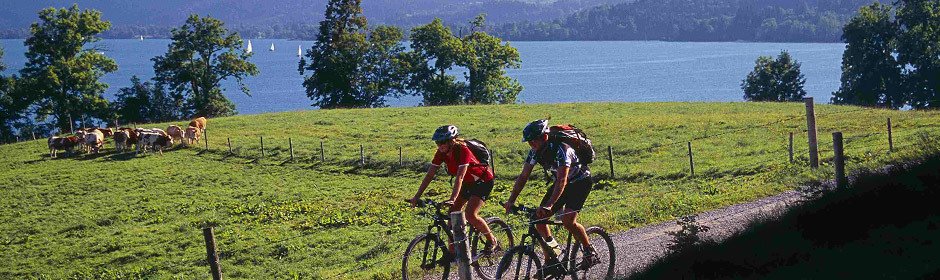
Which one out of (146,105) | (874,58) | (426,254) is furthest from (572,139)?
(146,105)

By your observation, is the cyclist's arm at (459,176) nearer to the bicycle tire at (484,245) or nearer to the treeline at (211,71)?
the bicycle tire at (484,245)

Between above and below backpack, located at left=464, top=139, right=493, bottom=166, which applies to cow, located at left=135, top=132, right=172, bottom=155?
below

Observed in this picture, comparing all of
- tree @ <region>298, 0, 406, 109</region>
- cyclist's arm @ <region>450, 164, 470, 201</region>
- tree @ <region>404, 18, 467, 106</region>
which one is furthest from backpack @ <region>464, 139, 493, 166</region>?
tree @ <region>404, 18, 467, 106</region>

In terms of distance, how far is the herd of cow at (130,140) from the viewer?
45.7 m

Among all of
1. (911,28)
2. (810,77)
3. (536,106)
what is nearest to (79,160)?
(536,106)

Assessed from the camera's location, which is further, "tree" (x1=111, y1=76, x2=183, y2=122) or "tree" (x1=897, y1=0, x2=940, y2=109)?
"tree" (x1=111, y1=76, x2=183, y2=122)

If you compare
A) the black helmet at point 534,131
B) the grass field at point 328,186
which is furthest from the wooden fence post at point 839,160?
the black helmet at point 534,131

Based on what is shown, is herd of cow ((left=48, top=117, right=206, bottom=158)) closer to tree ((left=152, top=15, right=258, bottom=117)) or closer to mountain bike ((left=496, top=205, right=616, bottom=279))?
tree ((left=152, top=15, right=258, bottom=117))

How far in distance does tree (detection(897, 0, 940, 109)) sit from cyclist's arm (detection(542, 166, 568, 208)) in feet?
217

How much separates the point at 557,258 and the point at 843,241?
10.1 ft

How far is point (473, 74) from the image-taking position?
3361 inches

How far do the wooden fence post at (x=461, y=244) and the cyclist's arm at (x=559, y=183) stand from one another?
3.24 feet

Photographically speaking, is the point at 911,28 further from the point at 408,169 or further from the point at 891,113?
the point at 408,169

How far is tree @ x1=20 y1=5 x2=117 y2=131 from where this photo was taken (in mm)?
68125
